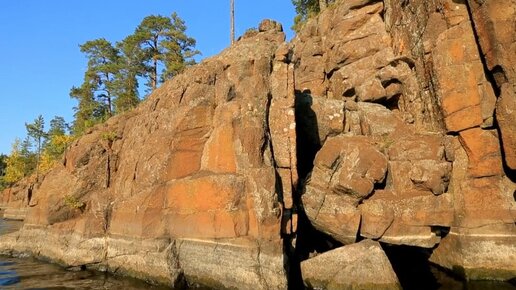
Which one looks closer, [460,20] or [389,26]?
[460,20]

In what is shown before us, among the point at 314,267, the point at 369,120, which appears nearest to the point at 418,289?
the point at 314,267

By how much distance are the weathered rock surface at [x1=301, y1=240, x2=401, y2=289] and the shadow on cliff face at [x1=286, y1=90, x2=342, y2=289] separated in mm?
921

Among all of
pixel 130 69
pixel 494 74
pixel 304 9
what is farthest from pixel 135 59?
pixel 494 74

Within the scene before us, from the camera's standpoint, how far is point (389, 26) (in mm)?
25578

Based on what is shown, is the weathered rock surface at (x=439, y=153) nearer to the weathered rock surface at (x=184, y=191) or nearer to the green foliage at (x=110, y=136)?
the weathered rock surface at (x=184, y=191)

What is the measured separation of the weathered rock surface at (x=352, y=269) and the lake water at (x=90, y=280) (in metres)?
1.69

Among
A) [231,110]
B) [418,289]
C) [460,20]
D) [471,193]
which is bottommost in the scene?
[418,289]

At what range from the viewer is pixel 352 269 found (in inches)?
596

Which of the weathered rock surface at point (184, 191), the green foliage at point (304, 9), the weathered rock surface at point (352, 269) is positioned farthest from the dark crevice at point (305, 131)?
the green foliage at point (304, 9)

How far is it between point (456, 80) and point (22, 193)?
2417 inches

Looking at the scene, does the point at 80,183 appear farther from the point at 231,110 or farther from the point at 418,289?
the point at 418,289

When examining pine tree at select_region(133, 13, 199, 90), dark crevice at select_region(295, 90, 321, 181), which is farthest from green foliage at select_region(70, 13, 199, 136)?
dark crevice at select_region(295, 90, 321, 181)

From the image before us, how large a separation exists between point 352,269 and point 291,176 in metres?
4.57

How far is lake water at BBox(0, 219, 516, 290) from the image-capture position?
620 inches
